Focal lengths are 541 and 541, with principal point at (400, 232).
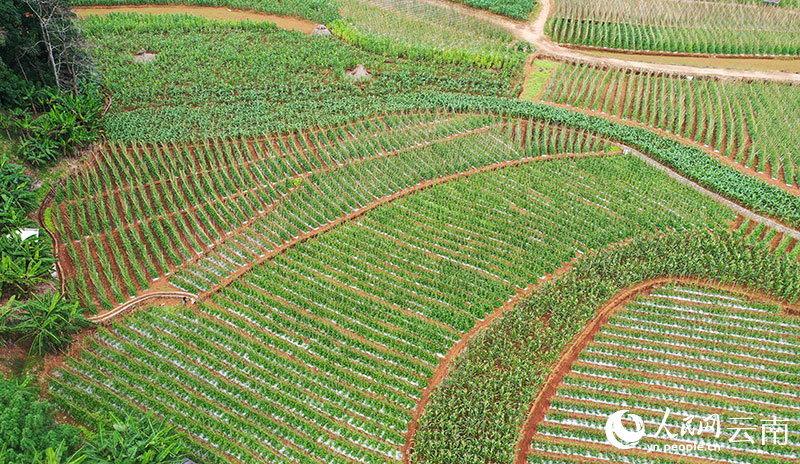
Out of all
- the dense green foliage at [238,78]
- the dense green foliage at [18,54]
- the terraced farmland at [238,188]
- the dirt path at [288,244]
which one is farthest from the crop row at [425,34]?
the dense green foliage at [18,54]

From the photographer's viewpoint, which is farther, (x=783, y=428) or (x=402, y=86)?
(x=402, y=86)

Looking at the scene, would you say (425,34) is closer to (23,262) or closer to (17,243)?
(17,243)

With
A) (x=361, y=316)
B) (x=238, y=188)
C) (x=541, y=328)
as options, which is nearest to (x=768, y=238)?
(x=541, y=328)

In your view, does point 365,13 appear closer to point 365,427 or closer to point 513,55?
point 513,55

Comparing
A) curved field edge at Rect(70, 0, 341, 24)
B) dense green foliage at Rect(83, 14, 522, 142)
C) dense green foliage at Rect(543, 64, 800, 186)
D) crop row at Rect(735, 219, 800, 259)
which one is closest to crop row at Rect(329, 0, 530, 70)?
dense green foliage at Rect(83, 14, 522, 142)

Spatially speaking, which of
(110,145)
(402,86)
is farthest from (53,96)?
(402,86)

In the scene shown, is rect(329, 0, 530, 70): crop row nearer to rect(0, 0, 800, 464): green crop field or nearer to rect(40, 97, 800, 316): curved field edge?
rect(0, 0, 800, 464): green crop field
